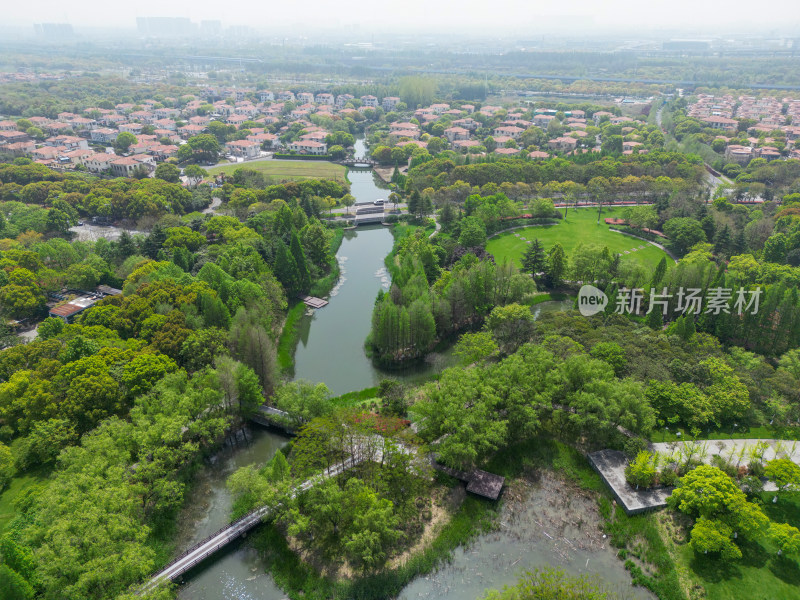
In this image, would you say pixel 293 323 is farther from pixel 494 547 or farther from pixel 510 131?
pixel 510 131

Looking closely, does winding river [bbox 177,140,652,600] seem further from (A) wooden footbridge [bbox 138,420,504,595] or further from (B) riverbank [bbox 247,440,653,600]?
(A) wooden footbridge [bbox 138,420,504,595]

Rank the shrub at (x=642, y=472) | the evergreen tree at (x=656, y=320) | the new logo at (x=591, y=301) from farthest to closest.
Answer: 1. the new logo at (x=591, y=301)
2. the evergreen tree at (x=656, y=320)
3. the shrub at (x=642, y=472)

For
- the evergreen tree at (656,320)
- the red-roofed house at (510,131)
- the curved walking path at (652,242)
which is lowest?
the evergreen tree at (656,320)

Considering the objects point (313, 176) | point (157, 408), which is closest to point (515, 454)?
point (157, 408)

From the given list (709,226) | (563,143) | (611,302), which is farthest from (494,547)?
(563,143)

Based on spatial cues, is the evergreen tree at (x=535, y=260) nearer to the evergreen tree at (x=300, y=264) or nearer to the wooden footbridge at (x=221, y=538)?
the evergreen tree at (x=300, y=264)

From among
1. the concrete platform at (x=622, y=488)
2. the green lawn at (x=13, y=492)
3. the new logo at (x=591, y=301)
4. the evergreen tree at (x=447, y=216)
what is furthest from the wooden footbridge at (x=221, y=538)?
the evergreen tree at (x=447, y=216)

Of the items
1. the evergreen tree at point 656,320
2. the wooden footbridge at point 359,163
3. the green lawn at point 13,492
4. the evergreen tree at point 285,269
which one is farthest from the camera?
the wooden footbridge at point 359,163

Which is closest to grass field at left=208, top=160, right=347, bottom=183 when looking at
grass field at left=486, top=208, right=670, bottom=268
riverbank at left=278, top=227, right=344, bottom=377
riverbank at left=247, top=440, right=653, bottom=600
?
riverbank at left=278, top=227, right=344, bottom=377
